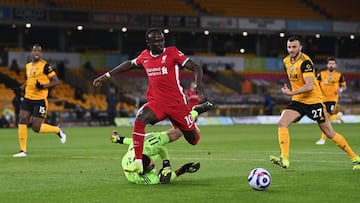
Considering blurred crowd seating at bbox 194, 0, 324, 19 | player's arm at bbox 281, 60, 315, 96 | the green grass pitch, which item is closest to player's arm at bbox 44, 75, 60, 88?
the green grass pitch

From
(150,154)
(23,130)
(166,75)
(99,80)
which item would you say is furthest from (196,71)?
(23,130)

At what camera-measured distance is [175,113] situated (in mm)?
12086

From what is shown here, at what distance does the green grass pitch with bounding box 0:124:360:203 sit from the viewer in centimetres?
1030

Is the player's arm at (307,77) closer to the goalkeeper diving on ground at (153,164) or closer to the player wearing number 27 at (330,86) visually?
the goalkeeper diving on ground at (153,164)

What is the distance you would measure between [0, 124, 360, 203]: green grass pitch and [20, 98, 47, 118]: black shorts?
953 mm

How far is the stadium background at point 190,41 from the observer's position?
147ft

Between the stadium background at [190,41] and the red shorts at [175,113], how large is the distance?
27.2m

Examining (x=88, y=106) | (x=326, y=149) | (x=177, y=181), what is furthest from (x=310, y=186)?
(x=88, y=106)

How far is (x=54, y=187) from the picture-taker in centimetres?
1143

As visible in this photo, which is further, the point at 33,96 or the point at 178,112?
the point at 33,96

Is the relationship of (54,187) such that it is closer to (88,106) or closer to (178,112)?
(178,112)

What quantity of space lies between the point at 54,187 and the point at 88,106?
3199 cm

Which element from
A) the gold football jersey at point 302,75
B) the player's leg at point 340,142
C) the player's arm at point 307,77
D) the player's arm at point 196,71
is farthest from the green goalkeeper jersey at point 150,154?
the player's leg at point 340,142

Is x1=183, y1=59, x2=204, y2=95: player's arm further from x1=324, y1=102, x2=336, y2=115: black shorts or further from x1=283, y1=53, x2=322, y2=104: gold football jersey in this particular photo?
x1=324, y1=102, x2=336, y2=115: black shorts
